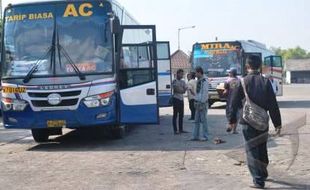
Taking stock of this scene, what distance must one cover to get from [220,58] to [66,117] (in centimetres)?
1490

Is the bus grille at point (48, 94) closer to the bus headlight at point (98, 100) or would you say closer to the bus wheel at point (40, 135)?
the bus headlight at point (98, 100)

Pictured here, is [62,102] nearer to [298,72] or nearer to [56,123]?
[56,123]

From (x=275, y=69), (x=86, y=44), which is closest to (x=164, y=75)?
(x=86, y=44)

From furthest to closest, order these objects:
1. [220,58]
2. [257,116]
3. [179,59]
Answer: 1. [179,59]
2. [220,58]
3. [257,116]

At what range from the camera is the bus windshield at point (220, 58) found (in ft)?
87.0

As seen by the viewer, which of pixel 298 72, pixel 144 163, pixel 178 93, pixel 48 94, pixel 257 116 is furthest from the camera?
pixel 298 72

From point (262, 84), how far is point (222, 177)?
1.71 m

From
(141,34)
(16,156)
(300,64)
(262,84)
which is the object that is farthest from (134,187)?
(300,64)

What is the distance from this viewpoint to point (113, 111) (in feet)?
43.2

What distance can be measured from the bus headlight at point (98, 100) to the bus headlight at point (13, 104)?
1365mm

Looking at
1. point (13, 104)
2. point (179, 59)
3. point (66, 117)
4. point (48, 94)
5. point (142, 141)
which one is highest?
point (179, 59)

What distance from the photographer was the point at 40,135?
14.9 meters

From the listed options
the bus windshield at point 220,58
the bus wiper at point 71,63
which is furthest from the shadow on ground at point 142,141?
the bus windshield at point 220,58

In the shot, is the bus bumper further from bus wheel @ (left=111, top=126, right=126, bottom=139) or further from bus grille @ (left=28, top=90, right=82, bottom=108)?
bus wheel @ (left=111, top=126, right=126, bottom=139)
